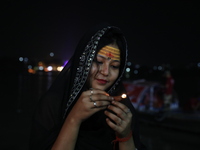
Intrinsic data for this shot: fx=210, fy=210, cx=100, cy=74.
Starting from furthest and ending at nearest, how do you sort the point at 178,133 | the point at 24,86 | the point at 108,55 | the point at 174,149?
the point at 24,86, the point at 178,133, the point at 174,149, the point at 108,55

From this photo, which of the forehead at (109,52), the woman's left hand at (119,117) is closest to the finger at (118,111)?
the woman's left hand at (119,117)

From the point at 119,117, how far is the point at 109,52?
48cm

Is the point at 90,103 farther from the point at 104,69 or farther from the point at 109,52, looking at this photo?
the point at 109,52

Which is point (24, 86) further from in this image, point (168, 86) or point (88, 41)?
point (88, 41)

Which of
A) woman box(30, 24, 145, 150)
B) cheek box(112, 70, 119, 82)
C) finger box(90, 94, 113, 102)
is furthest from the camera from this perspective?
cheek box(112, 70, 119, 82)

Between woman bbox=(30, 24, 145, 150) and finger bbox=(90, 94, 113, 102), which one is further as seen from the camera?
woman bbox=(30, 24, 145, 150)

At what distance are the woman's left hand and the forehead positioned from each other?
15.2 inches

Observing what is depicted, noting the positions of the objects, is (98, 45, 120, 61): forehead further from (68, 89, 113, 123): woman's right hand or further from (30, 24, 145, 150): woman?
(68, 89, 113, 123): woman's right hand

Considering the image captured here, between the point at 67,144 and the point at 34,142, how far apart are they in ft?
1.07

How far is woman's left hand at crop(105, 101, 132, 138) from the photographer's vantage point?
1.20 m

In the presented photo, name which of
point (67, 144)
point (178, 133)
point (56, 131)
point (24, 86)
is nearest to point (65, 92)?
point (56, 131)

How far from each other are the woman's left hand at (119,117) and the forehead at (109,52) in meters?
0.39

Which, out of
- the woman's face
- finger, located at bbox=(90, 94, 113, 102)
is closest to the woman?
the woman's face

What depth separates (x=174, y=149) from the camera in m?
5.62
